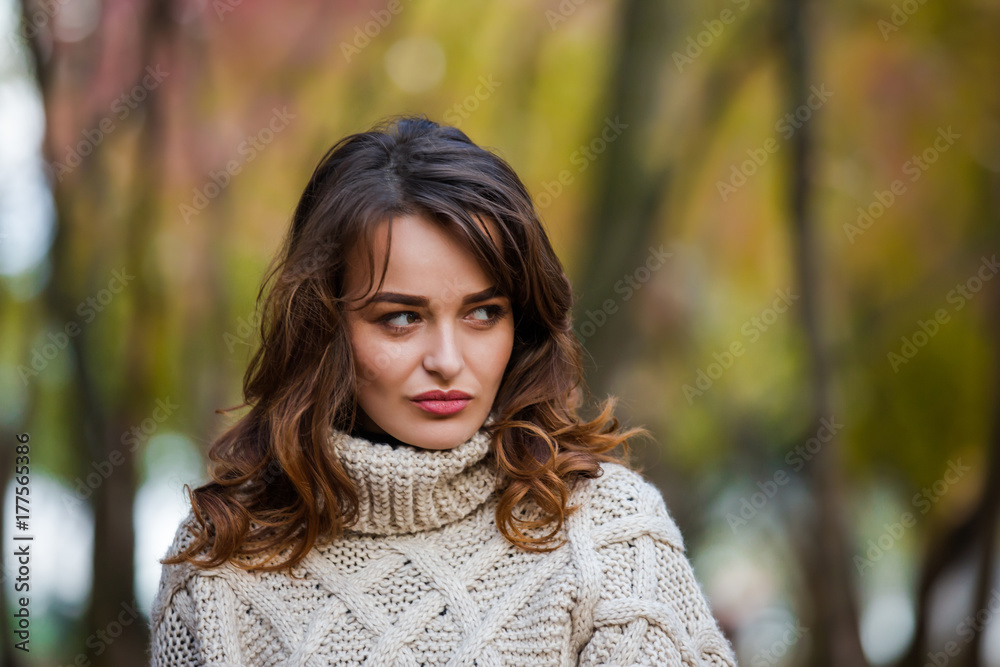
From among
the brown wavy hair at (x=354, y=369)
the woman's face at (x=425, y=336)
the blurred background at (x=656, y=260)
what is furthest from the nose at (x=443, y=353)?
the blurred background at (x=656, y=260)

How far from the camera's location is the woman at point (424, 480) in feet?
5.20

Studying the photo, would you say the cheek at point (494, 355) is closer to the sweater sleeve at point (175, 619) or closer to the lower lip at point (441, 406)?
the lower lip at point (441, 406)

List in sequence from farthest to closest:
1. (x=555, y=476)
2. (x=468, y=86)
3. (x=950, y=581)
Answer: (x=468, y=86) < (x=950, y=581) < (x=555, y=476)

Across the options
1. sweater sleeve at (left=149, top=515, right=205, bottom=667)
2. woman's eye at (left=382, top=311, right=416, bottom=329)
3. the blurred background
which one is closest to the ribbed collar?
woman's eye at (left=382, top=311, right=416, bottom=329)

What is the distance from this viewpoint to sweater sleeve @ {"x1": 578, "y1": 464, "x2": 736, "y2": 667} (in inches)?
60.4

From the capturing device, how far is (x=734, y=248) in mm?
4055

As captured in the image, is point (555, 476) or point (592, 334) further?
point (592, 334)

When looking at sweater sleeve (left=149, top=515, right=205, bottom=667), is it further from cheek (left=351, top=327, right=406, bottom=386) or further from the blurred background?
the blurred background

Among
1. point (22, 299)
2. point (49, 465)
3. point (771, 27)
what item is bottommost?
point (49, 465)

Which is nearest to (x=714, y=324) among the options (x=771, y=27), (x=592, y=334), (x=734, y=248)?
(x=734, y=248)

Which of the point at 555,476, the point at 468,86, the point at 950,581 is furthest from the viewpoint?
the point at 468,86

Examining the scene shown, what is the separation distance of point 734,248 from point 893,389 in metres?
0.94

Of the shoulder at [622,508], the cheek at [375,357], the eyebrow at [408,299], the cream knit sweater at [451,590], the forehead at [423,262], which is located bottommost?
the cream knit sweater at [451,590]

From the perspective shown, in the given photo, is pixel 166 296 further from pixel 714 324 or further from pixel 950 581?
pixel 950 581
